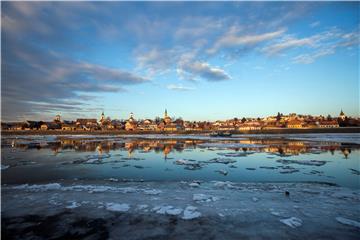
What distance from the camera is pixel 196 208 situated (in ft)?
22.1

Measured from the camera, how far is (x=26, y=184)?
9.84m

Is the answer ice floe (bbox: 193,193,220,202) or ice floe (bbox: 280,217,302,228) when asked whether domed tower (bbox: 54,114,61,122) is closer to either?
ice floe (bbox: 193,193,220,202)

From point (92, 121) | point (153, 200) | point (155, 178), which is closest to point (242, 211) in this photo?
point (153, 200)

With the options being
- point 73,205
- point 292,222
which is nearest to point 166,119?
point 73,205

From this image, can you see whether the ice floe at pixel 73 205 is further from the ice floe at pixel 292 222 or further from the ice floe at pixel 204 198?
the ice floe at pixel 292 222

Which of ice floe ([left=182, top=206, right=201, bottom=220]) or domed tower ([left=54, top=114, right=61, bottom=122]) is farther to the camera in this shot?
domed tower ([left=54, top=114, right=61, bottom=122])

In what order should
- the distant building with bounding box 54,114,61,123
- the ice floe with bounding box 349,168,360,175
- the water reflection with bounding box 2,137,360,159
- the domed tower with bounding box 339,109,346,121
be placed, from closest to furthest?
the ice floe with bounding box 349,168,360,175 → the water reflection with bounding box 2,137,360,159 → the domed tower with bounding box 339,109,346,121 → the distant building with bounding box 54,114,61,123

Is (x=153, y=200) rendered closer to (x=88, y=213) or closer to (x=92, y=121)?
(x=88, y=213)

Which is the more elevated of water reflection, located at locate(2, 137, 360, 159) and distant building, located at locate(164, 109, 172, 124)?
distant building, located at locate(164, 109, 172, 124)

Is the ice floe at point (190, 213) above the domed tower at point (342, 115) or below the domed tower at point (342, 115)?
below

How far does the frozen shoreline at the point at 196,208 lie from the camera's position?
5.29m

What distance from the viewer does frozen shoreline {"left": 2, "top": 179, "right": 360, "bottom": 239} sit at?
5.29 m

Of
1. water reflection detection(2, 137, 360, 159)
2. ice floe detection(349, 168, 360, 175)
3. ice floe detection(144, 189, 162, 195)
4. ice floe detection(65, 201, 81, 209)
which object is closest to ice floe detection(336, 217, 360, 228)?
ice floe detection(144, 189, 162, 195)

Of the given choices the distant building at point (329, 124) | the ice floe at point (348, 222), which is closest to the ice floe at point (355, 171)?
the ice floe at point (348, 222)
